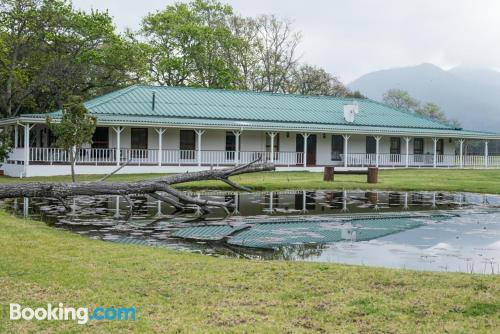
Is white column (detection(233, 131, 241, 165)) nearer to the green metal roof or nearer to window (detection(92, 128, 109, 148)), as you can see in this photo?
the green metal roof

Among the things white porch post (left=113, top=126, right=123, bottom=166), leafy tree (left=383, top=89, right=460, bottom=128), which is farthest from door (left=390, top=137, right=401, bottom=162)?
leafy tree (left=383, top=89, right=460, bottom=128)

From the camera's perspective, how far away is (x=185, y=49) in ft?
181

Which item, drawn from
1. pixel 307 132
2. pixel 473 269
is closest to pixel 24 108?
pixel 307 132

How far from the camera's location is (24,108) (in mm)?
42719

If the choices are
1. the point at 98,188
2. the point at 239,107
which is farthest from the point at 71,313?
the point at 239,107

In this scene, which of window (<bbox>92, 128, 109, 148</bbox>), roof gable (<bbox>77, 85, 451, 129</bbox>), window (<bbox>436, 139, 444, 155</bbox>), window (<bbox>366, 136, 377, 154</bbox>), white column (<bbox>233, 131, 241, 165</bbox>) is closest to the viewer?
window (<bbox>92, 128, 109, 148</bbox>)

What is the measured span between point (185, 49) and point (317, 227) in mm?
44951

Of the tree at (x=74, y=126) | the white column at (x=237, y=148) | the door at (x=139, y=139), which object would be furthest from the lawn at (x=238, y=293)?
the door at (x=139, y=139)

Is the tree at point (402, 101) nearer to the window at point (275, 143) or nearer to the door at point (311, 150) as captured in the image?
the door at point (311, 150)

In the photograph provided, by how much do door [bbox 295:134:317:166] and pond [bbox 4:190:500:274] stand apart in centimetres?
1859

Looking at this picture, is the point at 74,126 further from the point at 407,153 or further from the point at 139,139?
the point at 407,153

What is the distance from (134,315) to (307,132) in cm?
3025

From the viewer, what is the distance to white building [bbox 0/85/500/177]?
101 ft

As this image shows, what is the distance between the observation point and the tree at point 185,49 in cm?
5419
